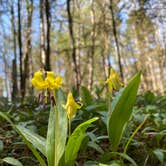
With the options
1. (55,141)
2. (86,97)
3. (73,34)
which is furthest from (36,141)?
(73,34)

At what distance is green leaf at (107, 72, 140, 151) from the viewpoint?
1713 millimetres

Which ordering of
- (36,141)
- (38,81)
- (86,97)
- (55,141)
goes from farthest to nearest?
(86,97)
(36,141)
(55,141)
(38,81)

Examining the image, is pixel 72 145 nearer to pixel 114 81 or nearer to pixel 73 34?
pixel 114 81

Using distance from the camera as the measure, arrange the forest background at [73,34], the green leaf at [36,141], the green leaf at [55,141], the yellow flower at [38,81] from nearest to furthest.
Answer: the yellow flower at [38,81], the green leaf at [55,141], the green leaf at [36,141], the forest background at [73,34]

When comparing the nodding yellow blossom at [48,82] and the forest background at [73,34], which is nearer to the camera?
the nodding yellow blossom at [48,82]

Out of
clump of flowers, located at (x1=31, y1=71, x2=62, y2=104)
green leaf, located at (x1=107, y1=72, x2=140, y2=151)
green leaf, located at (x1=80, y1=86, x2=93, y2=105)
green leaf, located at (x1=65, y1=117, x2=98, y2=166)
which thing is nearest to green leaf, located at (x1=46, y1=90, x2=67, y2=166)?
green leaf, located at (x1=65, y1=117, x2=98, y2=166)

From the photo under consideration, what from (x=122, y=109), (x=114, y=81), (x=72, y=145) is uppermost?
(x=114, y=81)

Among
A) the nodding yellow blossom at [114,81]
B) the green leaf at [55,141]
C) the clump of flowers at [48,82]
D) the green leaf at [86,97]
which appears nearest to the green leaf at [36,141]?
the green leaf at [55,141]

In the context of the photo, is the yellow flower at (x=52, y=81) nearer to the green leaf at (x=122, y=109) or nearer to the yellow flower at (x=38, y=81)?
the yellow flower at (x=38, y=81)

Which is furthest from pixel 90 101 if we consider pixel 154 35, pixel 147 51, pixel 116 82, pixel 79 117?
pixel 154 35

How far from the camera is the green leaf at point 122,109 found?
1.71 metres

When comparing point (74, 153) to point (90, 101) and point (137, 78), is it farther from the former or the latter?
point (90, 101)

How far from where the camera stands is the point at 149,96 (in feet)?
14.8

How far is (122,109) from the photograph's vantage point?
1.75 meters
